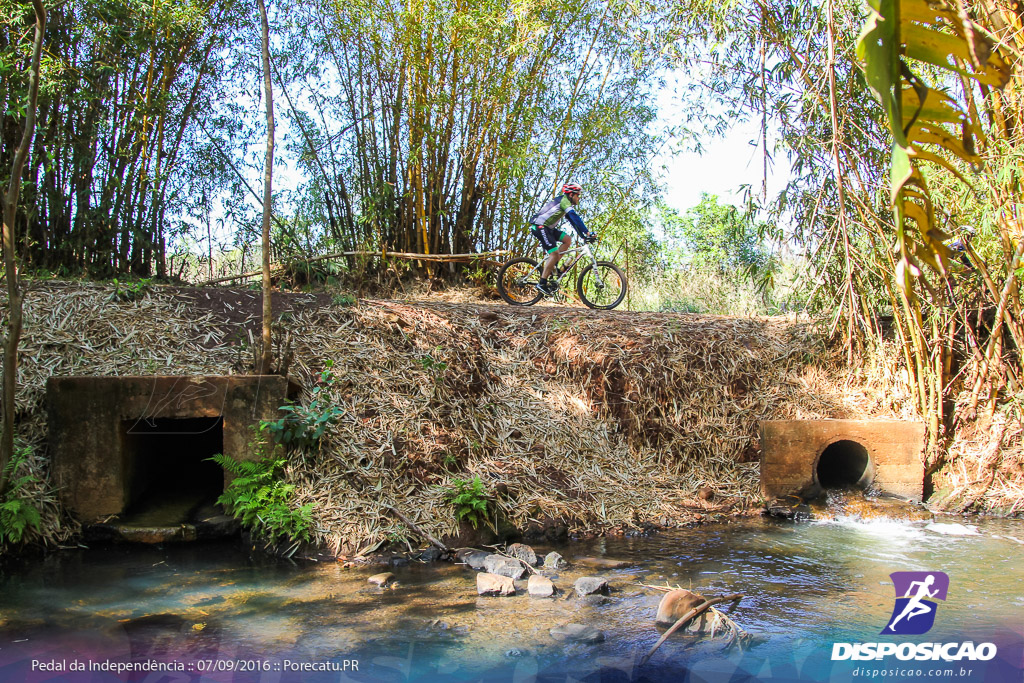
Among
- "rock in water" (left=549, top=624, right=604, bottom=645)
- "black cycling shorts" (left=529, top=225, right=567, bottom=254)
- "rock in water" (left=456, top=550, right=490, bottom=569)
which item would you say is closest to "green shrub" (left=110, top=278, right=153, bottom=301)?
"rock in water" (left=456, top=550, right=490, bottom=569)

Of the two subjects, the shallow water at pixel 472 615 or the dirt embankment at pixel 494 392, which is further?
the dirt embankment at pixel 494 392

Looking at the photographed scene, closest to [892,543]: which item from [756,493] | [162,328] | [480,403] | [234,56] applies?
[756,493]

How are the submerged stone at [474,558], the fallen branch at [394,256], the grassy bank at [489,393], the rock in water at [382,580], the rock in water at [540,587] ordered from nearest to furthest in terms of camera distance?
1. the rock in water at [540,587]
2. the rock in water at [382,580]
3. the submerged stone at [474,558]
4. the grassy bank at [489,393]
5. the fallen branch at [394,256]

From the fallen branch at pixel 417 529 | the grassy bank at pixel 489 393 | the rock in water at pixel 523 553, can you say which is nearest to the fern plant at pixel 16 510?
the grassy bank at pixel 489 393

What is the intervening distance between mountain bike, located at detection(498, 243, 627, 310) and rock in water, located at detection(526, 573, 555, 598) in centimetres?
365

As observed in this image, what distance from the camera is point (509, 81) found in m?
7.00

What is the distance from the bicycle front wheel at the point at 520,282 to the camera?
7004 millimetres

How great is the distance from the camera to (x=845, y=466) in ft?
19.0

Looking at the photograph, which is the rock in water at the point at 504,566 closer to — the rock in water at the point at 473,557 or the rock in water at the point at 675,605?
the rock in water at the point at 473,557

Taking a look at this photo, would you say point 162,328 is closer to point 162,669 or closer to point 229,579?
point 229,579

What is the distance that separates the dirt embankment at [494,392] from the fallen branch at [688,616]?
132 cm

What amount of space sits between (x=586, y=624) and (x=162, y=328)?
3.55 metres

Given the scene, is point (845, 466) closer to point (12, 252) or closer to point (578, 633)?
point (578, 633)

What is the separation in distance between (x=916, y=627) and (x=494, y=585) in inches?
74.7
